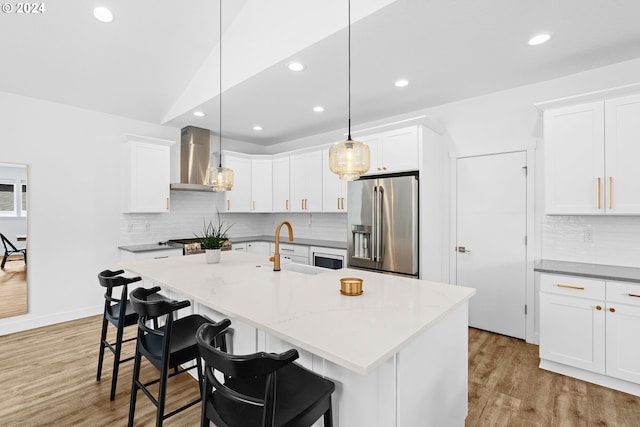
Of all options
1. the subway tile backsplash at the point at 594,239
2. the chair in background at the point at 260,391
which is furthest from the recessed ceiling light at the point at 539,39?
the chair in background at the point at 260,391

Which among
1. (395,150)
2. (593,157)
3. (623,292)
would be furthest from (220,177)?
(623,292)

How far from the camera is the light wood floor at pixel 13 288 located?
3.56 metres

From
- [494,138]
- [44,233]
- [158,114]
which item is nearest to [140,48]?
[158,114]

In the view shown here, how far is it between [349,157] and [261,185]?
154 inches

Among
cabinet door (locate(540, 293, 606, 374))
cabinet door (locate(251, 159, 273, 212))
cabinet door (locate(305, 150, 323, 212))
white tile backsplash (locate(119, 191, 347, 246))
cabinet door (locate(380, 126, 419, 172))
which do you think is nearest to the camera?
cabinet door (locate(540, 293, 606, 374))

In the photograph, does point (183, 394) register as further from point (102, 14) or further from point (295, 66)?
point (102, 14)

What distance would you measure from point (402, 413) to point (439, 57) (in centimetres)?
274

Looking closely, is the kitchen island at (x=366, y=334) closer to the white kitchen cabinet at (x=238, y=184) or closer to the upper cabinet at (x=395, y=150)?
the upper cabinet at (x=395, y=150)

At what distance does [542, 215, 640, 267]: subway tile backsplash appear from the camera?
283 centimetres

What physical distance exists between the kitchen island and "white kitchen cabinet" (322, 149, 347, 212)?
88.9 inches

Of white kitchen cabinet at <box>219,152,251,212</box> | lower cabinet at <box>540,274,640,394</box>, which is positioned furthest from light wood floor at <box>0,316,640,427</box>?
white kitchen cabinet at <box>219,152,251,212</box>

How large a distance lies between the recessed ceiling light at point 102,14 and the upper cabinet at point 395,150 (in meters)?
2.92

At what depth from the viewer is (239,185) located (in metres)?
5.40

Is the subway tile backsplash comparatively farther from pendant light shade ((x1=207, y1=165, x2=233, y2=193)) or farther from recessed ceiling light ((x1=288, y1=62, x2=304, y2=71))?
pendant light shade ((x1=207, y1=165, x2=233, y2=193))
